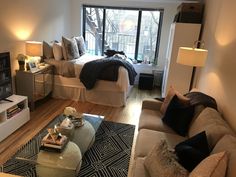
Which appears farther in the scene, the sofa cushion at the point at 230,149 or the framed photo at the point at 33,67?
the framed photo at the point at 33,67

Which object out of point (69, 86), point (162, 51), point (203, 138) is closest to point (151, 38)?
point (162, 51)

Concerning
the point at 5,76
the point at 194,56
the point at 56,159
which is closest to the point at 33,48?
the point at 5,76

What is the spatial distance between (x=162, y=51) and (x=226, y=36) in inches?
122

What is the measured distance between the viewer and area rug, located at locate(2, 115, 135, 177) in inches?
89.4

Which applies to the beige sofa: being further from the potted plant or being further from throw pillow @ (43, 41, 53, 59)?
throw pillow @ (43, 41, 53, 59)

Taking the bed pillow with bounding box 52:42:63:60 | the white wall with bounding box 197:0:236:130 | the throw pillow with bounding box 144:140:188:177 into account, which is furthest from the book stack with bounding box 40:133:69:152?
the bed pillow with bounding box 52:42:63:60

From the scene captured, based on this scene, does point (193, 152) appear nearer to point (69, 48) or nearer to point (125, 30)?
point (69, 48)

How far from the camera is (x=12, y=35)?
11.6 ft

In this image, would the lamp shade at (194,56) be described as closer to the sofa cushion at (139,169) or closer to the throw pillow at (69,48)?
the sofa cushion at (139,169)

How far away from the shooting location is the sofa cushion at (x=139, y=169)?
1.69 m

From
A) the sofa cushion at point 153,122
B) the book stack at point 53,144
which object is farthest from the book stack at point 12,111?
the sofa cushion at point 153,122

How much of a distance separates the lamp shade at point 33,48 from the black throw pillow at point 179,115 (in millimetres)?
2518

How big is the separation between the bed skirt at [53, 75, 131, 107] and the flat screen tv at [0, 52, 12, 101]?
1.22 metres

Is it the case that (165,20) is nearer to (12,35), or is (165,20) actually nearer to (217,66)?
(217,66)
